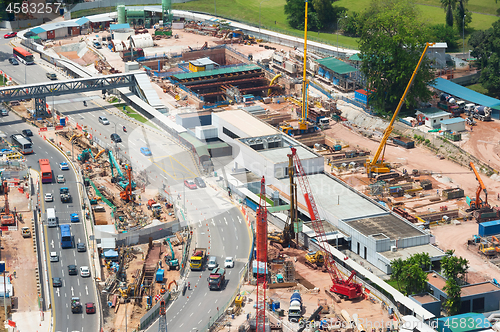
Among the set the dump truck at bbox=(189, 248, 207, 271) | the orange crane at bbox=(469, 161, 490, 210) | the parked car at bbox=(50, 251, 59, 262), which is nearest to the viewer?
the dump truck at bbox=(189, 248, 207, 271)

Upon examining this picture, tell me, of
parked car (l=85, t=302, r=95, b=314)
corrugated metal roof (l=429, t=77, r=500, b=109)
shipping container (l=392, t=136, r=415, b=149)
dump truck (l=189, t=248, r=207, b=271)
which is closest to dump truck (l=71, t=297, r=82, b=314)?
parked car (l=85, t=302, r=95, b=314)

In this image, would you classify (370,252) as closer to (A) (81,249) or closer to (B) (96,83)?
(A) (81,249)

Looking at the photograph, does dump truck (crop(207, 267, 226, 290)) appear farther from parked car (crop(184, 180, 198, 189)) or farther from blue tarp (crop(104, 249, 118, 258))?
parked car (crop(184, 180, 198, 189))

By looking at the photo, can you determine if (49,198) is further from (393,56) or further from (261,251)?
(393,56)

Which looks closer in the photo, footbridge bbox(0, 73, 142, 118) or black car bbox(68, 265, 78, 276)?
black car bbox(68, 265, 78, 276)

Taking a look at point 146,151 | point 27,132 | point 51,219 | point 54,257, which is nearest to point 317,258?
point 54,257

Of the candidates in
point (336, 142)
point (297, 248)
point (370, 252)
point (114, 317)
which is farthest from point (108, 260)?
point (336, 142)

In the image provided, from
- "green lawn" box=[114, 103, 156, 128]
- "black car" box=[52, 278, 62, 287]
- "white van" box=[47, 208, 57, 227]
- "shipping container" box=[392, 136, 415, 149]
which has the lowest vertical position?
"black car" box=[52, 278, 62, 287]
